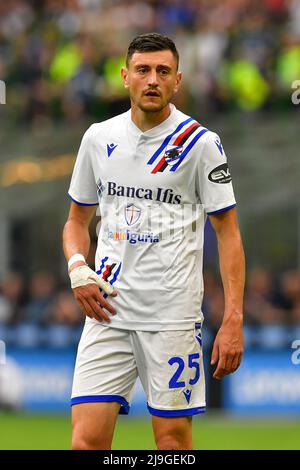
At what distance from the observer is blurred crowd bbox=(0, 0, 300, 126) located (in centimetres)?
1875

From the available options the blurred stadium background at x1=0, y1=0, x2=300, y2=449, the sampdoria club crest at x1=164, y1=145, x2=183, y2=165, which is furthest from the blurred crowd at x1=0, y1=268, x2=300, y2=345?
the sampdoria club crest at x1=164, y1=145, x2=183, y2=165

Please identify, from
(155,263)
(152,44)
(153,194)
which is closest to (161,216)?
(153,194)

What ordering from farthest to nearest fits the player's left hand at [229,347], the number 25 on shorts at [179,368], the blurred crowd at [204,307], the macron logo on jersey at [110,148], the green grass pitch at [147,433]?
the blurred crowd at [204,307] < the green grass pitch at [147,433] < the macron logo on jersey at [110,148] < the number 25 on shorts at [179,368] < the player's left hand at [229,347]

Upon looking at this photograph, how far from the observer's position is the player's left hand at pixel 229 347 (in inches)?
289

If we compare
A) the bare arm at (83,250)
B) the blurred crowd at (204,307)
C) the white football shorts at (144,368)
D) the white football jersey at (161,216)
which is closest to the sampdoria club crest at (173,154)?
the white football jersey at (161,216)

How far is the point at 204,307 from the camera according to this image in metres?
17.7

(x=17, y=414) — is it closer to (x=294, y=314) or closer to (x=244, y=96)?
(x=294, y=314)

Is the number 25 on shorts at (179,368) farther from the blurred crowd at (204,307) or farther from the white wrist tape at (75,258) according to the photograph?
the blurred crowd at (204,307)

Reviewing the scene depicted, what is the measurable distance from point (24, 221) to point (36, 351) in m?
3.82

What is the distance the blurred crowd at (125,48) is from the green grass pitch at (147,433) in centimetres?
434

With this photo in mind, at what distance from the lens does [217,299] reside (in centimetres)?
1742

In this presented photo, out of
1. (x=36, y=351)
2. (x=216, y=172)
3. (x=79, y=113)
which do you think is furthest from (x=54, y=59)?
(x=216, y=172)

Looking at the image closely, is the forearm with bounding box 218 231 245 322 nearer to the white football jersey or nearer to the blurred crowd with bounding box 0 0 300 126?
the white football jersey

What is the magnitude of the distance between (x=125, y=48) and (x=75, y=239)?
40.7 ft
